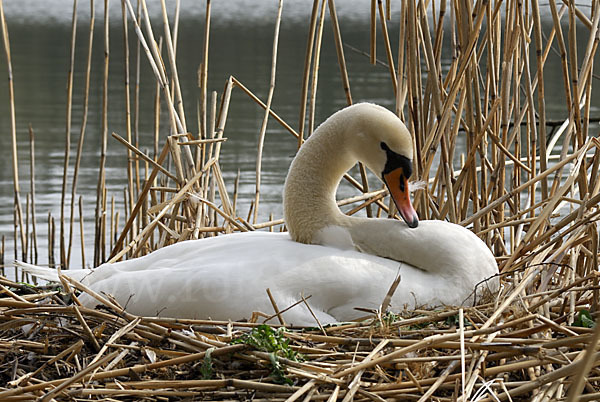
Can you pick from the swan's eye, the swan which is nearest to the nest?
the swan

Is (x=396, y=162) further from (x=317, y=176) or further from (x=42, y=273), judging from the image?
(x=42, y=273)

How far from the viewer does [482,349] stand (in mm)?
2287

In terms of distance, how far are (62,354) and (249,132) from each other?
36.6ft

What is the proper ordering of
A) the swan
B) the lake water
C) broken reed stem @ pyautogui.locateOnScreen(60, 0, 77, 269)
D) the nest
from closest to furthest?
the nest → the swan → broken reed stem @ pyautogui.locateOnScreen(60, 0, 77, 269) → the lake water

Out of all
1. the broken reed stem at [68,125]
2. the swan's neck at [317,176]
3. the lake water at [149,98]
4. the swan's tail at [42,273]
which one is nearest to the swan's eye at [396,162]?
the swan's neck at [317,176]

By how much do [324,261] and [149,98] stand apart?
524 inches

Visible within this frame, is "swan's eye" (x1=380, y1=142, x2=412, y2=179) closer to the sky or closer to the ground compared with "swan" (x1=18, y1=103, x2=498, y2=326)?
closer to the sky

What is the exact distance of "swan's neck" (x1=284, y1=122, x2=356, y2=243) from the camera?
3396mm

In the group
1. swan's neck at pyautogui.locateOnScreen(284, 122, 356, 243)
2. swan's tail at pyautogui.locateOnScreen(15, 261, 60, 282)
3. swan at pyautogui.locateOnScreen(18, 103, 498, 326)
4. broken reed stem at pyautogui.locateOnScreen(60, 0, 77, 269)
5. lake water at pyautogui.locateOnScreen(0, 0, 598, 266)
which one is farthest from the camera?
lake water at pyautogui.locateOnScreen(0, 0, 598, 266)

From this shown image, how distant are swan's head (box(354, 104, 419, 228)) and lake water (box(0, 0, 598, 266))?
4.76 meters

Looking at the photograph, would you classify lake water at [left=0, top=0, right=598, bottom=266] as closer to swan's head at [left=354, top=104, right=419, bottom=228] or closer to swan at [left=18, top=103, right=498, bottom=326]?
swan at [left=18, top=103, right=498, bottom=326]

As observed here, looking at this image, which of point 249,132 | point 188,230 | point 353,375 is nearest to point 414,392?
point 353,375

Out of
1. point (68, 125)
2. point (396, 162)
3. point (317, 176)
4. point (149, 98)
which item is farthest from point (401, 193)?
point (149, 98)

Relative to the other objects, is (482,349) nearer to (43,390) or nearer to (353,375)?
(353,375)
